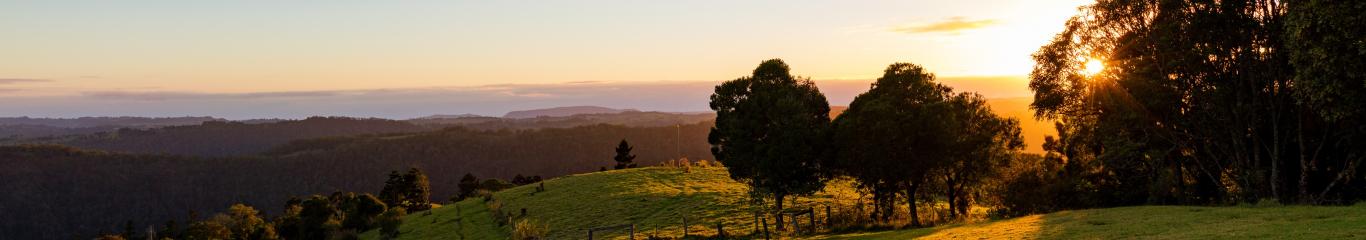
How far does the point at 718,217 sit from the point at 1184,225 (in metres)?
28.2

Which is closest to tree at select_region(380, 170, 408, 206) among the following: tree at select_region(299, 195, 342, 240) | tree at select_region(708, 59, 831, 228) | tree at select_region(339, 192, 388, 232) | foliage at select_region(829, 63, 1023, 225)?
tree at select_region(299, 195, 342, 240)

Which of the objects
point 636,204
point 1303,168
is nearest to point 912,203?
point 1303,168

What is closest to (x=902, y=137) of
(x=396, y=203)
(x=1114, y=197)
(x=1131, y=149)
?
(x=1131, y=149)

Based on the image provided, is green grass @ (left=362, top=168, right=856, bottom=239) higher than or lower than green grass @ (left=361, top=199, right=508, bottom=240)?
higher

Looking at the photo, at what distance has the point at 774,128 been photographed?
143 feet

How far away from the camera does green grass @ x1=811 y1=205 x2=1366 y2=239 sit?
2130 cm

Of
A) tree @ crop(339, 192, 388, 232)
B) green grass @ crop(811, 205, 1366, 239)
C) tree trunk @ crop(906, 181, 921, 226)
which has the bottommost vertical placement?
tree @ crop(339, 192, 388, 232)

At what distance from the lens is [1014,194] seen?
4469cm

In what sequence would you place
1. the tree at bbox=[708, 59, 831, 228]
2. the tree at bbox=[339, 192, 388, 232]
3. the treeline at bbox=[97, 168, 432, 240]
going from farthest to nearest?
1. the tree at bbox=[339, 192, 388, 232]
2. the treeline at bbox=[97, 168, 432, 240]
3. the tree at bbox=[708, 59, 831, 228]

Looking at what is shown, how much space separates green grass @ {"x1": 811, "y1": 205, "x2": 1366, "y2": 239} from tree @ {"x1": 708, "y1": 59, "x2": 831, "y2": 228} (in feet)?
29.8

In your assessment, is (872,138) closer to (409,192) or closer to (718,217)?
(718,217)

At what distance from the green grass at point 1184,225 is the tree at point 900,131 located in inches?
235

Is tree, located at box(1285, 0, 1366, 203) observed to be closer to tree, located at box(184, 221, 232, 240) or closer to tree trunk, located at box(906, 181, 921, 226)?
tree trunk, located at box(906, 181, 921, 226)

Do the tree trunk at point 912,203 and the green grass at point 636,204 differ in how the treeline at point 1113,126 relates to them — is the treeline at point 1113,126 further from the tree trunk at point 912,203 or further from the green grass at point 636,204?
the green grass at point 636,204
